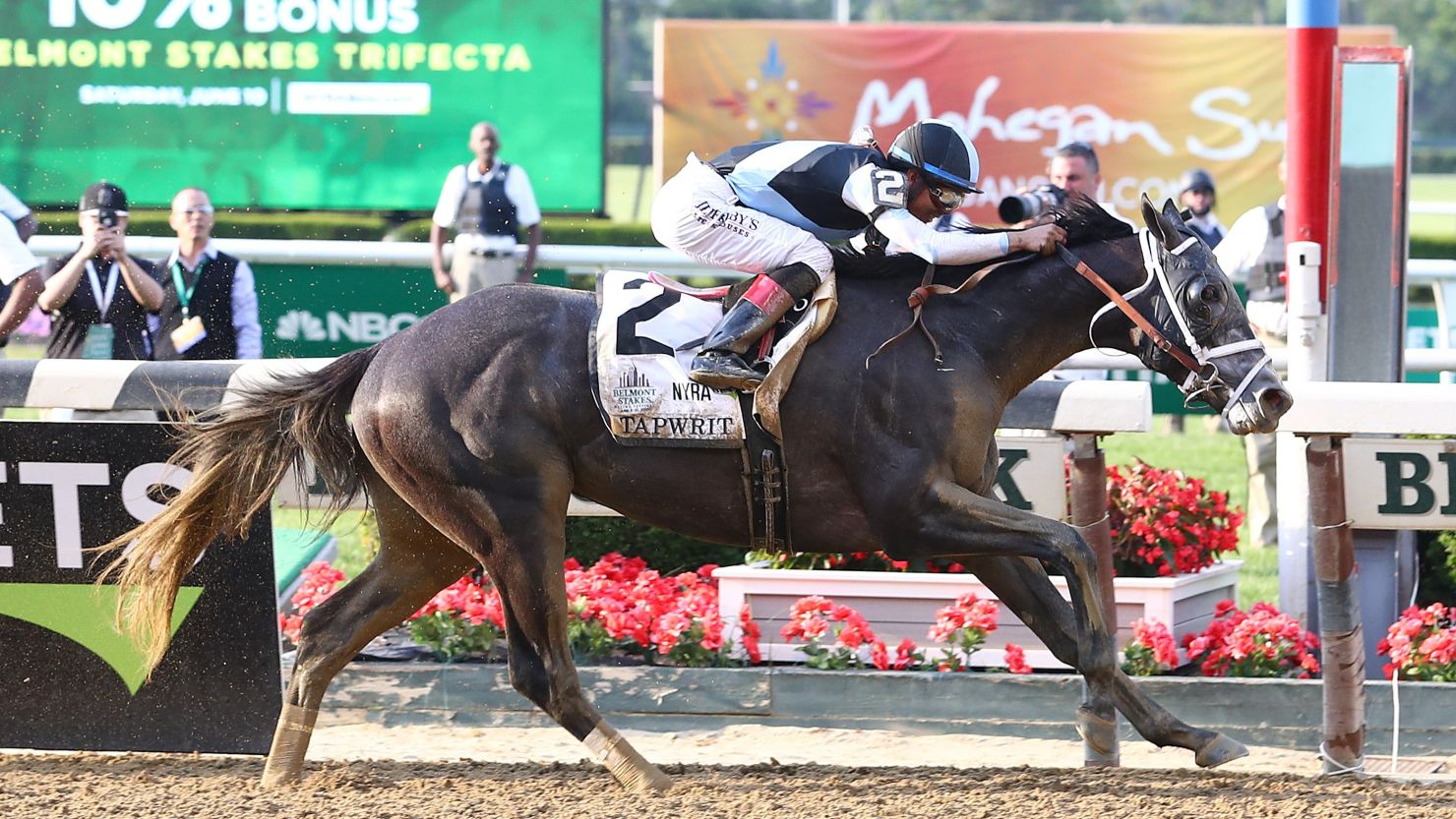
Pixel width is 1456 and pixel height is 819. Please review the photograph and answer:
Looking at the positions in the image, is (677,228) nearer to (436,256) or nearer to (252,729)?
(252,729)

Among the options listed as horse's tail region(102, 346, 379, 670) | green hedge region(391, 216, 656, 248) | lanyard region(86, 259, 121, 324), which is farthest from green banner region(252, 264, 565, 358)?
green hedge region(391, 216, 656, 248)

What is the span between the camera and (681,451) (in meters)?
4.65

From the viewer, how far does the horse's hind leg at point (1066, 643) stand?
175 inches

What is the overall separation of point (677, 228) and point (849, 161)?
48 cm

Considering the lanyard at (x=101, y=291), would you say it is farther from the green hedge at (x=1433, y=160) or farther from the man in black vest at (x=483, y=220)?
the green hedge at (x=1433, y=160)

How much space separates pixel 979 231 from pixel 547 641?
1.53 m

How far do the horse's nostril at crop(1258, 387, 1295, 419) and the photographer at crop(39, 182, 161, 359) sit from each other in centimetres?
455

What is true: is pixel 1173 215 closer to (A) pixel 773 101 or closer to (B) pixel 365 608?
(B) pixel 365 608

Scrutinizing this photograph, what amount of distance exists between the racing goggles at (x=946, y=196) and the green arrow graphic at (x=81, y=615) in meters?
2.54

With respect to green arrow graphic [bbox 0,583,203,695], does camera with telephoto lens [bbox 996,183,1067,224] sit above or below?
above

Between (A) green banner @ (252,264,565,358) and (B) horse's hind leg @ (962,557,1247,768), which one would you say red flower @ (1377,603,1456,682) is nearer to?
(B) horse's hind leg @ (962,557,1247,768)

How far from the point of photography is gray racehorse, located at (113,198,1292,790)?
175 inches

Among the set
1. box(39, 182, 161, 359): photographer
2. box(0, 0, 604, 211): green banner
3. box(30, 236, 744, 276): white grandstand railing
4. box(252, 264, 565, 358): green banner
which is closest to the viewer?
box(39, 182, 161, 359): photographer

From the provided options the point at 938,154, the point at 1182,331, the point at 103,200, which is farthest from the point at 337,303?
the point at 1182,331
